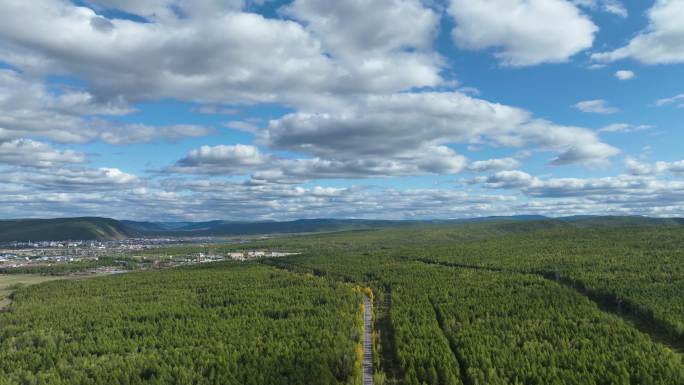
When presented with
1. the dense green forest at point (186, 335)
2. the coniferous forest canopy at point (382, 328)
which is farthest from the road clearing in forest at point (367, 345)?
the dense green forest at point (186, 335)

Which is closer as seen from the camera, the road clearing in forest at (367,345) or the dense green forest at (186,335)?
the dense green forest at (186,335)

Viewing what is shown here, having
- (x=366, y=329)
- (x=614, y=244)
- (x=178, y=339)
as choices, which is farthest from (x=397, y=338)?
(x=614, y=244)

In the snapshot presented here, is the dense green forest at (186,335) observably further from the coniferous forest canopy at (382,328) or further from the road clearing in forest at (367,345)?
the road clearing in forest at (367,345)

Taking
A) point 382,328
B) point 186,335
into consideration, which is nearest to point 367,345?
point 382,328

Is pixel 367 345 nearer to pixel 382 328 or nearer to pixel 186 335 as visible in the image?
pixel 382 328

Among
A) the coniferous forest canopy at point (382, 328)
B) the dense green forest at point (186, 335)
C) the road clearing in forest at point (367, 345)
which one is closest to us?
the coniferous forest canopy at point (382, 328)

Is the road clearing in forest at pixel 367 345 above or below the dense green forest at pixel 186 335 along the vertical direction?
below

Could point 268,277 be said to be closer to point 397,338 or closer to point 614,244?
point 397,338

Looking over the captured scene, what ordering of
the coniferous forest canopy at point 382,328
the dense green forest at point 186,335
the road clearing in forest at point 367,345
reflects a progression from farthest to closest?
the road clearing in forest at point 367,345 < the dense green forest at point 186,335 < the coniferous forest canopy at point 382,328

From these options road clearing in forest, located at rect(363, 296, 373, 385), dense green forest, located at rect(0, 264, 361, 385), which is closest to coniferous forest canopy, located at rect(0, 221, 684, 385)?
dense green forest, located at rect(0, 264, 361, 385)
